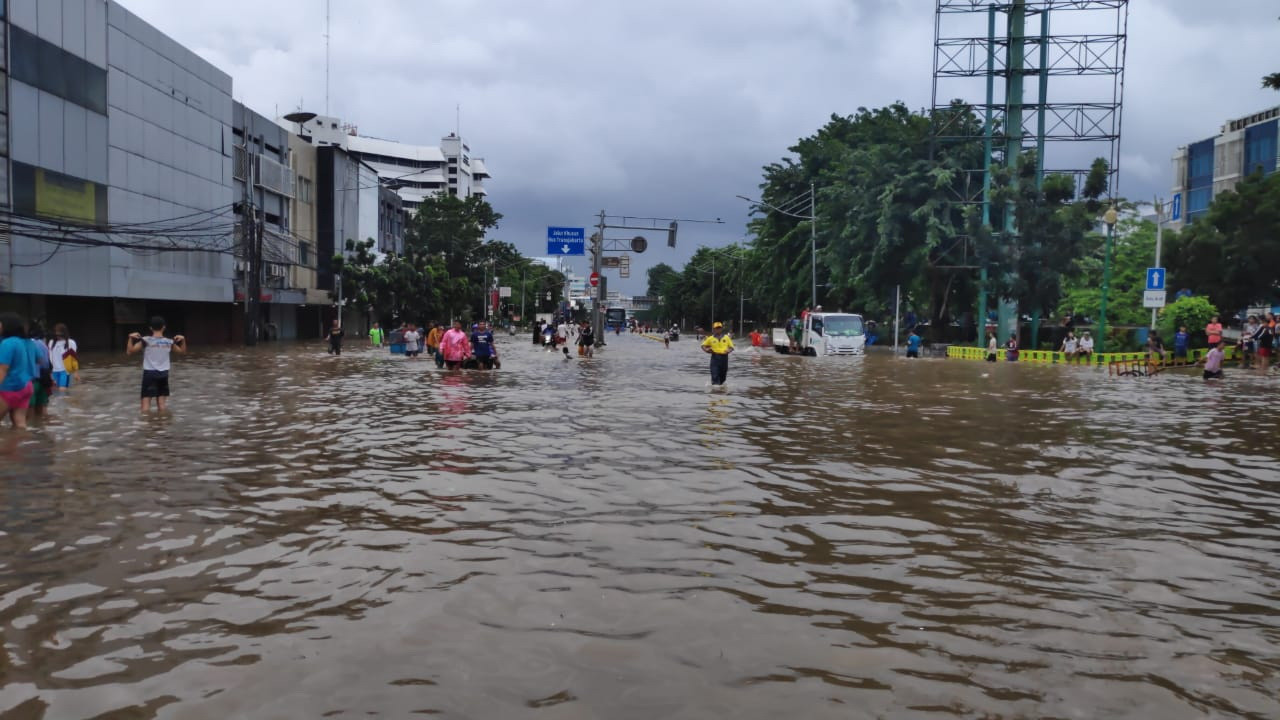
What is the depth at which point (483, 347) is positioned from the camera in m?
29.0

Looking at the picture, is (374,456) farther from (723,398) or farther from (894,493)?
(723,398)

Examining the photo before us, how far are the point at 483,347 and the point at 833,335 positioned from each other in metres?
23.1

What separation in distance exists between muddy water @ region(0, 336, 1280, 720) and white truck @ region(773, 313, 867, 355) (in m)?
33.9

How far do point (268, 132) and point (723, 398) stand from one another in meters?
49.7

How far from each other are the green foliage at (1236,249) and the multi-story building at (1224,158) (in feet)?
104

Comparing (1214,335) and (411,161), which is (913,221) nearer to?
(1214,335)

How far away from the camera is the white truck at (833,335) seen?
4728 centimetres

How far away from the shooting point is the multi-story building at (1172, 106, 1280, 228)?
82.7 meters

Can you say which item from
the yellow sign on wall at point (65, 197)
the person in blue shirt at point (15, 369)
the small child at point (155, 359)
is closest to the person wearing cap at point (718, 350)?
the small child at point (155, 359)

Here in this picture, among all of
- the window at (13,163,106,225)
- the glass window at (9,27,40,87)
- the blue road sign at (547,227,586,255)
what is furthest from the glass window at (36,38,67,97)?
the blue road sign at (547,227,586,255)

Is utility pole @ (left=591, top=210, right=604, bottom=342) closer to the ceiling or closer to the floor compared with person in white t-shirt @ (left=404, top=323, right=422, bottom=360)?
closer to the ceiling

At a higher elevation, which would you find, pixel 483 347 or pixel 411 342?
pixel 483 347

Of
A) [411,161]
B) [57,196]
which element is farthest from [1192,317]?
[411,161]

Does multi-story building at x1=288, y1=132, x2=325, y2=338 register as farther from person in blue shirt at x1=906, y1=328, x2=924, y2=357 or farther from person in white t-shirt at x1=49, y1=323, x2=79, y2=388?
person in white t-shirt at x1=49, y1=323, x2=79, y2=388
